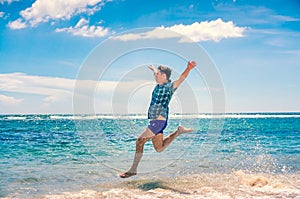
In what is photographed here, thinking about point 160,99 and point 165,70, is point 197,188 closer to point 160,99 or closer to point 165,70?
point 160,99

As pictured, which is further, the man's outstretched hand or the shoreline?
the shoreline

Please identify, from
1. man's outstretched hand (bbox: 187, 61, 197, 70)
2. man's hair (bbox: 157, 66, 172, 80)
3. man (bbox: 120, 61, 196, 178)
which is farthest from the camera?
man's hair (bbox: 157, 66, 172, 80)

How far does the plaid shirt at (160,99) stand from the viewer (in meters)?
→ 7.29

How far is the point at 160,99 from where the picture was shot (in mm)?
7305

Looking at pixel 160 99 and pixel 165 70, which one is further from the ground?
pixel 165 70

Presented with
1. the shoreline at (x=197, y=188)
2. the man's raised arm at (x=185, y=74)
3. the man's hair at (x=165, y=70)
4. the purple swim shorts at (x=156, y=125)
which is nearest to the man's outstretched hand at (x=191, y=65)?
the man's raised arm at (x=185, y=74)

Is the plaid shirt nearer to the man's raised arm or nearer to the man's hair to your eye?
the man's raised arm

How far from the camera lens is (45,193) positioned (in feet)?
25.7

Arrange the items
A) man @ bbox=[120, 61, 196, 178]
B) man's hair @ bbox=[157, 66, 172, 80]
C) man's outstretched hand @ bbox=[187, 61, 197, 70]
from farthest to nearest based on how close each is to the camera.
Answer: man's hair @ bbox=[157, 66, 172, 80] → man @ bbox=[120, 61, 196, 178] → man's outstretched hand @ bbox=[187, 61, 197, 70]

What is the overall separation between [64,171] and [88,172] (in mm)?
860

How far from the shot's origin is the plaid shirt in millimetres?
7285

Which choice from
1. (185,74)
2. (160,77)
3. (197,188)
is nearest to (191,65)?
(185,74)

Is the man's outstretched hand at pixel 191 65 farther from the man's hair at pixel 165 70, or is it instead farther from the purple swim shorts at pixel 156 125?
the purple swim shorts at pixel 156 125

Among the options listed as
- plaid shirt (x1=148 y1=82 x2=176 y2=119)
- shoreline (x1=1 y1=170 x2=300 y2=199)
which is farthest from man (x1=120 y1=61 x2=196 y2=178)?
shoreline (x1=1 y1=170 x2=300 y2=199)
